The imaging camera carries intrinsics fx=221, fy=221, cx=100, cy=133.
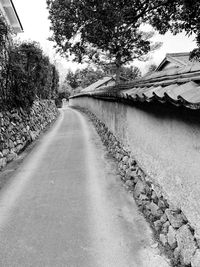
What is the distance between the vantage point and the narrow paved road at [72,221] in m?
3.74

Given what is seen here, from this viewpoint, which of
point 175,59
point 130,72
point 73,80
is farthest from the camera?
point 73,80

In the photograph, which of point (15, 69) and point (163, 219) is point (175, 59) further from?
point (163, 219)

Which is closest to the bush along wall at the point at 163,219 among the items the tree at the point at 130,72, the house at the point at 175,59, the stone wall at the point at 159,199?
the stone wall at the point at 159,199

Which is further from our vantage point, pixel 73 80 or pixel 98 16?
pixel 73 80

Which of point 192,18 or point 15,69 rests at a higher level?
point 15,69

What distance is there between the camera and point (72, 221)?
15.8 ft

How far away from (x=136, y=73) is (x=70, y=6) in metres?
41.3

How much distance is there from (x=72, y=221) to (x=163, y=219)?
1.92m

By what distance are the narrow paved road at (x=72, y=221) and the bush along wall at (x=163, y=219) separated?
0.21 meters

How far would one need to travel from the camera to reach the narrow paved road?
3744 mm

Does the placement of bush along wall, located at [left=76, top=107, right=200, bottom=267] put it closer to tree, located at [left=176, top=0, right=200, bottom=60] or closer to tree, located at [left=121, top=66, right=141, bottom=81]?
tree, located at [left=176, top=0, right=200, bottom=60]

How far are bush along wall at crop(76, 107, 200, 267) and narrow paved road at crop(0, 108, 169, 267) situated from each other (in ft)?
0.69

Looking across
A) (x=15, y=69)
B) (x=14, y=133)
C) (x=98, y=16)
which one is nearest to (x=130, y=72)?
(x=15, y=69)

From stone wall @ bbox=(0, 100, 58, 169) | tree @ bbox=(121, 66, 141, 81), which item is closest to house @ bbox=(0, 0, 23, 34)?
stone wall @ bbox=(0, 100, 58, 169)
